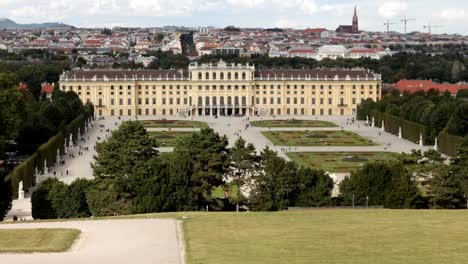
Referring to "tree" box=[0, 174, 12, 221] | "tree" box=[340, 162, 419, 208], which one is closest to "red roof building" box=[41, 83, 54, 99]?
"tree" box=[0, 174, 12, 221]

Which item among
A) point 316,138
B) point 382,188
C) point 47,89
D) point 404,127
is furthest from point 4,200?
point 47,89

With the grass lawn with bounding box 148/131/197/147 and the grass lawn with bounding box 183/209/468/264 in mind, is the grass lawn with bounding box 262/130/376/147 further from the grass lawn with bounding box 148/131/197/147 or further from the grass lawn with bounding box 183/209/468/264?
the grass lawn with bounding box 183/209/468/264

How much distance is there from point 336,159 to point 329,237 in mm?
32941

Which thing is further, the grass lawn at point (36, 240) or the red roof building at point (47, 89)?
the red roof building at point (47, 89)

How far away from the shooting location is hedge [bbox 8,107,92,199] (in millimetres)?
45625

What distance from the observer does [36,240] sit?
25.3m

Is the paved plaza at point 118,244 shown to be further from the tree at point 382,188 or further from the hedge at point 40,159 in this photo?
the hedge at point 40,159

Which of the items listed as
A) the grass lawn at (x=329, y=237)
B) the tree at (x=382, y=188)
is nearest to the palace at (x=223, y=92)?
the tree at (x=382, y=188)

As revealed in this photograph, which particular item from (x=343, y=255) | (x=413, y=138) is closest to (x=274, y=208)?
(x=343, y=255)

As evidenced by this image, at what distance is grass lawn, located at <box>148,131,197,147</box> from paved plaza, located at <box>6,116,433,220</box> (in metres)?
2.58

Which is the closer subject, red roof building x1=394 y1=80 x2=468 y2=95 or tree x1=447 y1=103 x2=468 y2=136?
tree x1=447 y1=103 x2=468 y2=136

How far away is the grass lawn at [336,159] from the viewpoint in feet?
179

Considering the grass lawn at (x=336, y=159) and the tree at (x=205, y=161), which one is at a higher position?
the tree at (x=205, y=161)

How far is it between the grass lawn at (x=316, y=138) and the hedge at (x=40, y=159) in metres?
13.2
